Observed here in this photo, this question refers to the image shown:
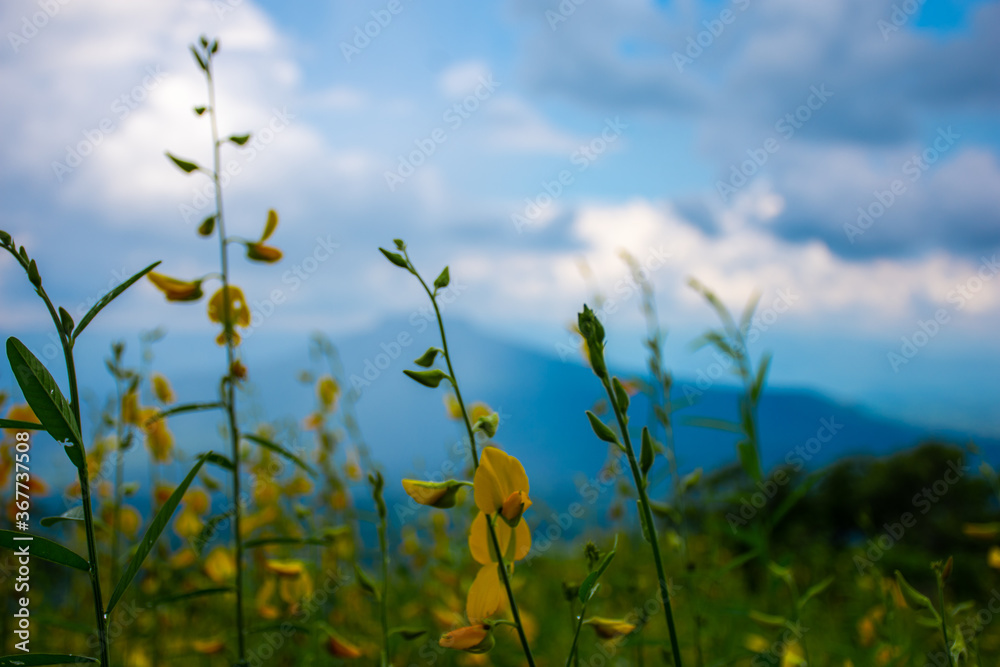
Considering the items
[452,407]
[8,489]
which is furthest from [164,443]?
[452,407]

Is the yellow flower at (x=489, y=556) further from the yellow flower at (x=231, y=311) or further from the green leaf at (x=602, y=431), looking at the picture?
the yellow flower at (x=231, y=311)

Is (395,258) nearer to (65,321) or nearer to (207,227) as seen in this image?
(65,321)

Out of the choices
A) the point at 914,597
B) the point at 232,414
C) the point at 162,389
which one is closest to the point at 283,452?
the point at 232,414

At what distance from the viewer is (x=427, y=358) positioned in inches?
41.1

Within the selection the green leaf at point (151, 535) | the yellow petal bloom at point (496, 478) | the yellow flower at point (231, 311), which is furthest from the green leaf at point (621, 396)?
the yellow flower at point (231, 311)

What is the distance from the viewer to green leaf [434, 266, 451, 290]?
1027 mm

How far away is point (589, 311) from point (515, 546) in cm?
A: 37

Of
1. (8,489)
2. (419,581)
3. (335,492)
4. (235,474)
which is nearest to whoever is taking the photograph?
(235,474)

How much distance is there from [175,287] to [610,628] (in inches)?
46.1

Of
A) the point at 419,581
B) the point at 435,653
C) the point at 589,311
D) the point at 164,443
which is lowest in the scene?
the point at 419,581

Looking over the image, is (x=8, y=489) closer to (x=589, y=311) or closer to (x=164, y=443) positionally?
(x=164, y=443)

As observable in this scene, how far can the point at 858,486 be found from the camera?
Answer: 5926 millimetres

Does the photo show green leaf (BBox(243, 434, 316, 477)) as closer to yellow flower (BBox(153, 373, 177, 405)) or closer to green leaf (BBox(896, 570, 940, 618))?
green leaf (BBox(896, 570, 940, 618))

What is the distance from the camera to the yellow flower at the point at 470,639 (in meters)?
0.87
